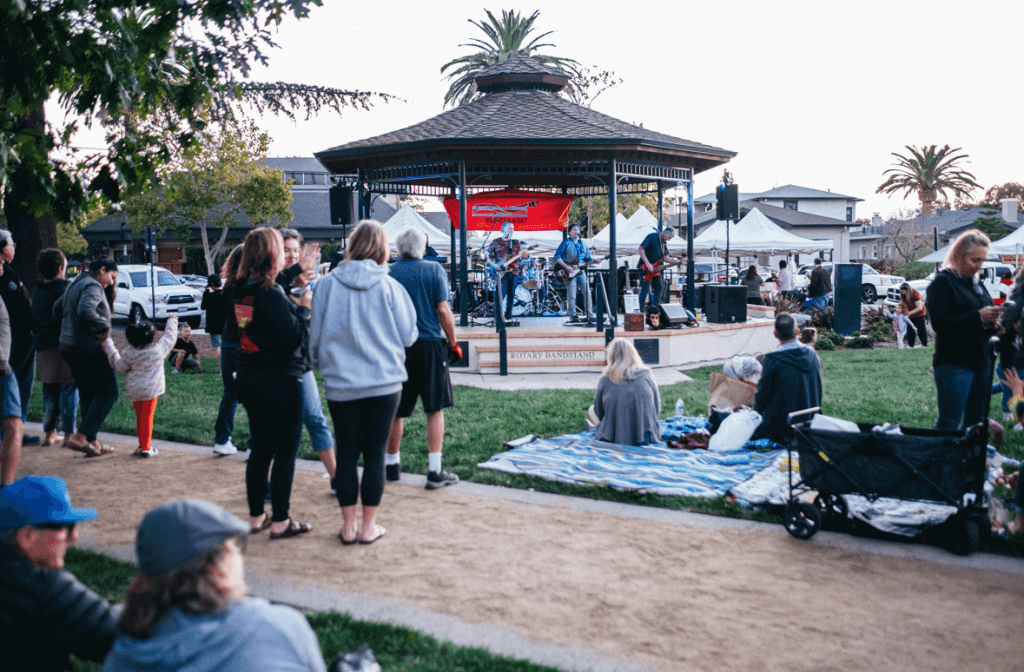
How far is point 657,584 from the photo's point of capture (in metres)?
4.30

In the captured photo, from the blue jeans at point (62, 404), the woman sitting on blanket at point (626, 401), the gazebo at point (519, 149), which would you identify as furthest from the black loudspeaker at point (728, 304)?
the blue jeans at point (62, 404)

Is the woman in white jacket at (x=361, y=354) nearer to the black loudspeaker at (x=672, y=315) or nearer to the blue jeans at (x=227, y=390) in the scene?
the blue jeans at (x=227, y=390)

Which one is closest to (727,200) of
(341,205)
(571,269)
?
(571,269)

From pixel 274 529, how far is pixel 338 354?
4.03 feet

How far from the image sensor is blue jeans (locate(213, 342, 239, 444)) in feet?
21.3

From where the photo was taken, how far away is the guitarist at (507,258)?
591 inches

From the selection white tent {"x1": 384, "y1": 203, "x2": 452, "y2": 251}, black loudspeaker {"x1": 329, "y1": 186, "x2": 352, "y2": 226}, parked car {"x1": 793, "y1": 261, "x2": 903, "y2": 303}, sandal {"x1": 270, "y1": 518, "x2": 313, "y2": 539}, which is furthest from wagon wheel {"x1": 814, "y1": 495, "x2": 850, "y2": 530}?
parked car {"x1": 793, "y1": 261, "x2": 903, "y2": 303}

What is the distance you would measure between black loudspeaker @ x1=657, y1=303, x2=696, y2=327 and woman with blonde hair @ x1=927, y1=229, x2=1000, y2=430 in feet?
27.3

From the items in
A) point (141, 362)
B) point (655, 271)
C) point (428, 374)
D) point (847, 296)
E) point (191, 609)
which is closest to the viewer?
point (191, 609)

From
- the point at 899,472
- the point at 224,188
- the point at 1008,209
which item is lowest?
the point at 899,472

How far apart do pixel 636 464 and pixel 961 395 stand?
8.28ft

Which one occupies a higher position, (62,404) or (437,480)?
(62,404)

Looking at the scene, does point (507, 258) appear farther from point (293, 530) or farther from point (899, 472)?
point (899, 472)

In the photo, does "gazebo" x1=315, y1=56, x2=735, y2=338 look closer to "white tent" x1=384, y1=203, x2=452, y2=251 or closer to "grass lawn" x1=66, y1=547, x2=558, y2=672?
"white tent" x1=384, y1=203, x2=452, y2=251
